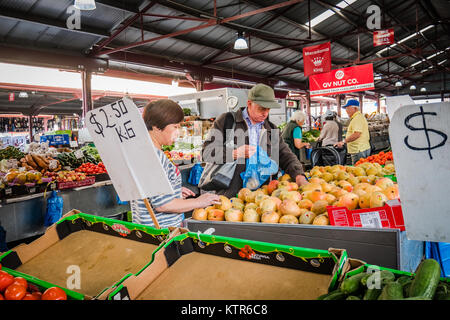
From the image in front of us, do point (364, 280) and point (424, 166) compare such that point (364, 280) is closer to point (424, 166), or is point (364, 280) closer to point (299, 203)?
point (424, 166)

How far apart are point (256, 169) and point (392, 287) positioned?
74.5 inches

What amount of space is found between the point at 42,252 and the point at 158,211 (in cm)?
64

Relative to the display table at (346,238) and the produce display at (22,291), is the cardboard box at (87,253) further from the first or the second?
the display table at (346,238)

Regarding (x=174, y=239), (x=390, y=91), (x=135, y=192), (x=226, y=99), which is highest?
(x=390, y=91)

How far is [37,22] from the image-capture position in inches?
257

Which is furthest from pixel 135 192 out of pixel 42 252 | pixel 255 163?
pixel 255 163

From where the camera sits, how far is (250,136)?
112 inches

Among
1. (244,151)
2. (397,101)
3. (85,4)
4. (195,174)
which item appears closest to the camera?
(397,101)

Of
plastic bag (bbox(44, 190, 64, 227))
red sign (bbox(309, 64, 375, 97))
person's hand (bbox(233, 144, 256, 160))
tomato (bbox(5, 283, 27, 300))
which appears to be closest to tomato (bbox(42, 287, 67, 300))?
tomato (bbox(5, 283, 27, 300))

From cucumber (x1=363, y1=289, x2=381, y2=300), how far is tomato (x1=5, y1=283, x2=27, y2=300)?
3.79 ft

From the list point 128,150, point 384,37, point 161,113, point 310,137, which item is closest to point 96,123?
point 128,150

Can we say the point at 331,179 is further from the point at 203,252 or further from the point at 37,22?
the point at 37,22

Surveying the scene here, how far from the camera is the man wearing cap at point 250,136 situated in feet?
8.67

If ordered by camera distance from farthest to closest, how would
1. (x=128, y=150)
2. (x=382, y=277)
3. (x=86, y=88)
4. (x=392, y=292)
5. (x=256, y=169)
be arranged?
(x=86, y=88)
(x=256, y=169)
(x=128, y=150)
(x=382, y=277)
(x=392, y=292)
